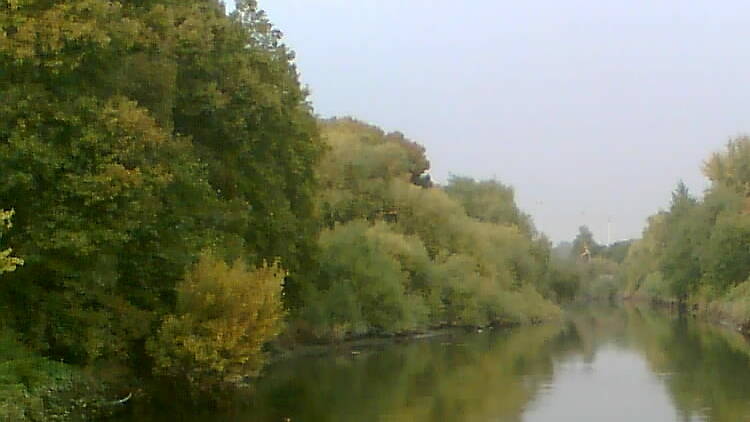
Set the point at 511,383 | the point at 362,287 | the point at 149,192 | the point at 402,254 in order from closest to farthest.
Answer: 1. the point at 149,192
2. the point at 511,383
3. the point at 362,287
4. the point at 402,254

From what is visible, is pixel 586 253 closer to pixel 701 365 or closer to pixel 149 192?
pixel 701 365

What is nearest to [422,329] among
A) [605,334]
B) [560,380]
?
[605,334]

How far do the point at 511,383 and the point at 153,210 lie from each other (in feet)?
51.9

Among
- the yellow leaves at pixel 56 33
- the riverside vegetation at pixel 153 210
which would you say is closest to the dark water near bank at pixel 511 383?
the riverside vegetation at pixel 153 210

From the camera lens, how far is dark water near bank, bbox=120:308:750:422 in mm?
27219

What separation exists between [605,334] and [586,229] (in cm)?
11759

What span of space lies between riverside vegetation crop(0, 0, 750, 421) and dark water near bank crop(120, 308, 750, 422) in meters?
2.33

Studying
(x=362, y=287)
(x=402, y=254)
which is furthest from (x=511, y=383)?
(x=402, y=254)

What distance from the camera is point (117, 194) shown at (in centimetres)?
2378

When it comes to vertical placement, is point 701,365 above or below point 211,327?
below

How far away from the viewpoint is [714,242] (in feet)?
235

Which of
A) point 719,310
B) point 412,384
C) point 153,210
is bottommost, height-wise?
point 412,384

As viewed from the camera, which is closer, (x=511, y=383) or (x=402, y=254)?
(x=511, y=383)

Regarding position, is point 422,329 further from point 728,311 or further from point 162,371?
point 162,371
